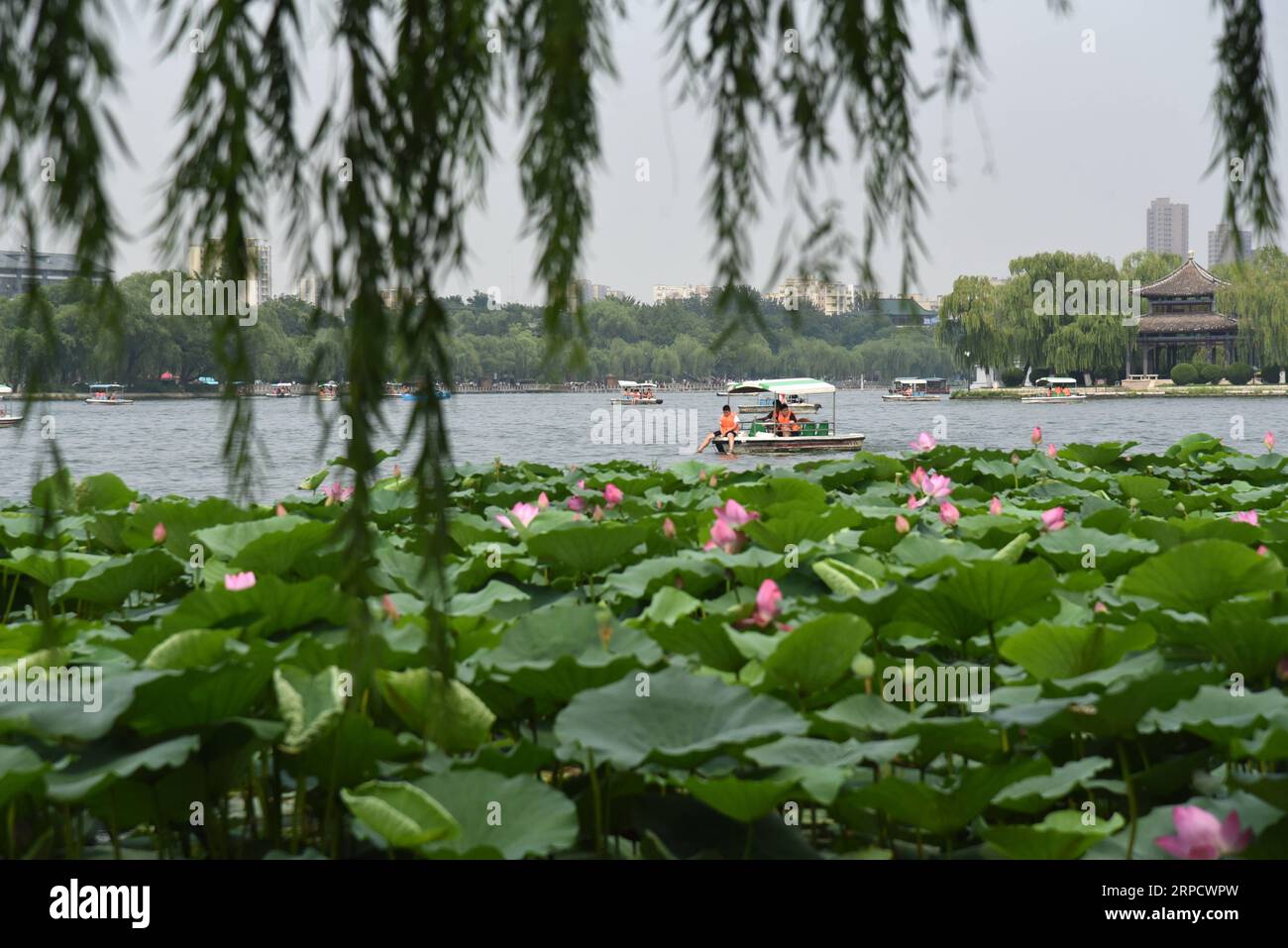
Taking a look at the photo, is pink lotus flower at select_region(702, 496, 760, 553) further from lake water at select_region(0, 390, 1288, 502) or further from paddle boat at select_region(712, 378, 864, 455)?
paddle boat at select_region(712, 378, 864, 455)

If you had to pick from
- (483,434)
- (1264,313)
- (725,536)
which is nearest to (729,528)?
(725,536)

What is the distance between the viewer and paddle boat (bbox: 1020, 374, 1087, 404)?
1923 inches

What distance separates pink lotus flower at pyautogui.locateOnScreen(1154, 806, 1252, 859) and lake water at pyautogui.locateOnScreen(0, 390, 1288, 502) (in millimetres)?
733

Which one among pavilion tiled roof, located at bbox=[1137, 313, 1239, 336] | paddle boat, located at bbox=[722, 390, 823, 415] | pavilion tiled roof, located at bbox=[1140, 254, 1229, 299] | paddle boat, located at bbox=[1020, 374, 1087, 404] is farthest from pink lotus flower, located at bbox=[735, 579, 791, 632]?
pavilion tiled roof, located at bbox=[1140, 254, 1229, 299]

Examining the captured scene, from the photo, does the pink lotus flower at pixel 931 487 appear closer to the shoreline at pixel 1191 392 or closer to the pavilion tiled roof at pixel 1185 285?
the shoreline at pixel 1191 392

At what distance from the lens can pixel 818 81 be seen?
988 mm

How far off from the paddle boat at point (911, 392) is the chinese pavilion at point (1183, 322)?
1152cm

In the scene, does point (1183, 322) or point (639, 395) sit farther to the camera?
point (1183, 322)

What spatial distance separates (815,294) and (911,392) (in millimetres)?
65678

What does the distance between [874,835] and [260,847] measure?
694 mm

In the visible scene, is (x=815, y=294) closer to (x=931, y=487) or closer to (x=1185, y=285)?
(x=931, y=487)

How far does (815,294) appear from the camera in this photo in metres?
1.01
